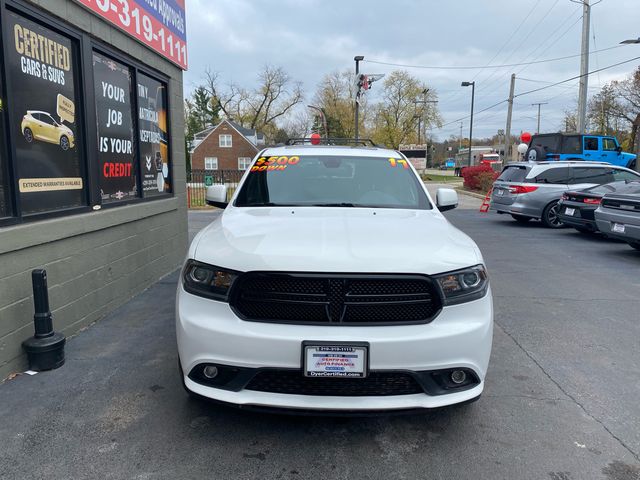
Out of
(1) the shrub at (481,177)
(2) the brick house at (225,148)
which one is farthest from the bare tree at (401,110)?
(1) the shrub at (481,177)

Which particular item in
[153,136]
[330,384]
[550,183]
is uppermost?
[153,136]

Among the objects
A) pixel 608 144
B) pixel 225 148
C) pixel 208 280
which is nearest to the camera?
pixel 208 280

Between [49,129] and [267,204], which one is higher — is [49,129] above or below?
above

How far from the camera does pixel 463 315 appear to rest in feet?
9.12

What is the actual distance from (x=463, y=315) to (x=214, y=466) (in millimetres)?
1570

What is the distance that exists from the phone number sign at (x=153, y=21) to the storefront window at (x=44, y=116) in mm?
730

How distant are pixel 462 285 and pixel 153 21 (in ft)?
18.8

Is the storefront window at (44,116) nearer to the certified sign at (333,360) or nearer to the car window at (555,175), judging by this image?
the certified sign at (333,360)

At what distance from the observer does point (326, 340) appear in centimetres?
258

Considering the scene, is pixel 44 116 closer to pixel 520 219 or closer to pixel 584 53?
pixel 520 219

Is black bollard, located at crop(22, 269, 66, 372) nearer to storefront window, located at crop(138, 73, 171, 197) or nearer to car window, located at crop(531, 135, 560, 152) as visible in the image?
storefront window, located at crop(138, 73, 171, 197)

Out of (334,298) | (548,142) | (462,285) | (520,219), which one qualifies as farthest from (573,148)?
(334,298)

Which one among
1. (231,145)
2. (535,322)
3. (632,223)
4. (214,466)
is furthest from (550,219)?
(231,145)

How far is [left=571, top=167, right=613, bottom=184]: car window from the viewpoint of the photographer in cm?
1312
